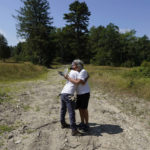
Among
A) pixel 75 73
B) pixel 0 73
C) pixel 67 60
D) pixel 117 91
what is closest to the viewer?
pixel 75 73

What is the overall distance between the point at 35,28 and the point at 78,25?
8.09m

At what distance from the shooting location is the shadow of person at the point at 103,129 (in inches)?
139

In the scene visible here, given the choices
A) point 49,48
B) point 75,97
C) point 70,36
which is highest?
point 70,36

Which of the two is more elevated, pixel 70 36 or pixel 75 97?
pixel 70 36

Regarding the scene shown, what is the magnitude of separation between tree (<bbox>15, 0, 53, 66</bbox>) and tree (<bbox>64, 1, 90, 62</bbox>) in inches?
179

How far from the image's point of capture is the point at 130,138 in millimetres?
3275

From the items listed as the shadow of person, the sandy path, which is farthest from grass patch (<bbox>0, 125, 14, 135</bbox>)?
the shadow of person

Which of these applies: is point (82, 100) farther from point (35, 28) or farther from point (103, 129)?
point (35, 28)

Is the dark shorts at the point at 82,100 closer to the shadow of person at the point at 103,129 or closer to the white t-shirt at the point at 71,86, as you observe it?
the white t-shirt at the point at 71,86

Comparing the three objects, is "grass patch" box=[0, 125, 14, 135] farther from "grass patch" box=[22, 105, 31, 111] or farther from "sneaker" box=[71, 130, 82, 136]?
"sneaker" box=[71, 130, 82, 136]

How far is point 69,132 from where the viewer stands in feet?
11.4

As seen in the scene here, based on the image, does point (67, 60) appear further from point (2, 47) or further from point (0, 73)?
point (0, 73)

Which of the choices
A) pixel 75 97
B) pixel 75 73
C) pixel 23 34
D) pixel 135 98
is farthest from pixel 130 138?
pixel 23 34

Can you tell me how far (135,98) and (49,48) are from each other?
22.7 m
